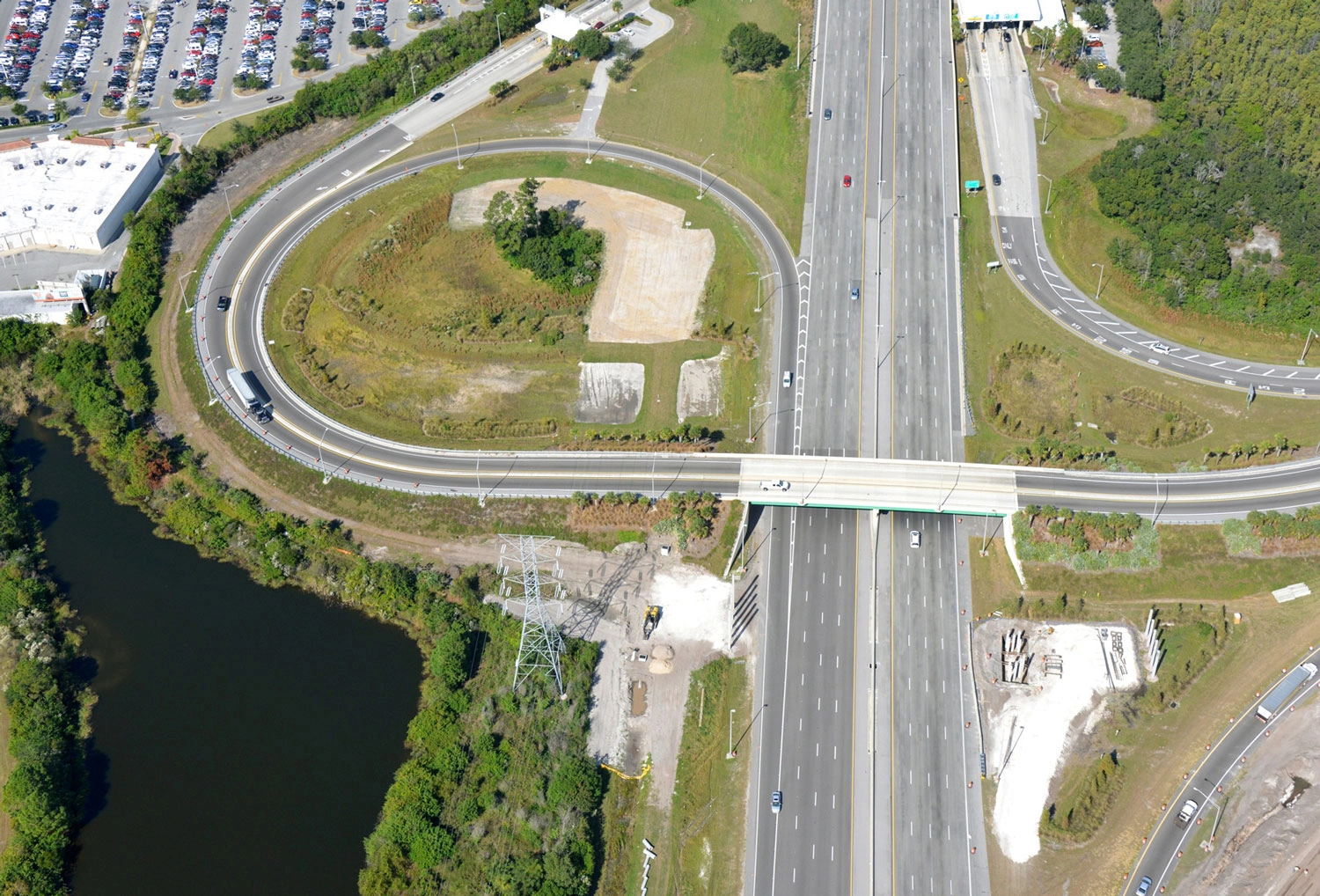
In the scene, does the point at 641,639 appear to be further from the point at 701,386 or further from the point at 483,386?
the point at 483,386

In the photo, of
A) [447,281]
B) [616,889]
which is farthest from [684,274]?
[616,889]

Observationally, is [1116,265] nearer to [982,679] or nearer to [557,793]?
[982,679]

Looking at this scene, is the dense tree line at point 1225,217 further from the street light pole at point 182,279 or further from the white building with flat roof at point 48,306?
the white building with flat roof at point 48,306

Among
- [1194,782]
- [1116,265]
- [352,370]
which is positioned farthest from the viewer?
[1116,265]

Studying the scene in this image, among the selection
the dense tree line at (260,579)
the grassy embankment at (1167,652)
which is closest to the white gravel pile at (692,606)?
the dense tree line at (260,579)

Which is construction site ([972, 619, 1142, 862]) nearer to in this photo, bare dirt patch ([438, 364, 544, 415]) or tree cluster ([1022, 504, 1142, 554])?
tree cluster ([1022, 504, 1142, 554])

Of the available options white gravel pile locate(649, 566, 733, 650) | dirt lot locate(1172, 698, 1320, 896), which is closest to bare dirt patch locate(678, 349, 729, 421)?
white gravel pile locate(649, 566, 733, 650)
